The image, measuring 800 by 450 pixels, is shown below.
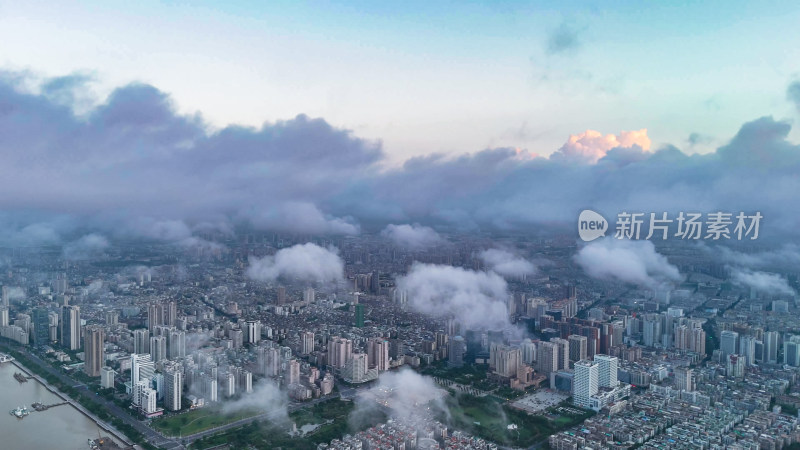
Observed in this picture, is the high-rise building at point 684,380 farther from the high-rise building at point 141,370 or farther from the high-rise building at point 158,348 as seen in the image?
the high-rise building at point 158,348

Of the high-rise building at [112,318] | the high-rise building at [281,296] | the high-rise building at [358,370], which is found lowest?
the high-rise building at [358,370]

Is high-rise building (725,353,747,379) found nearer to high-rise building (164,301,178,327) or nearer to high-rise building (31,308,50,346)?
high-rise building (164,301,178,327)

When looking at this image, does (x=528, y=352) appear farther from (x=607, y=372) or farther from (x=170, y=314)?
(x=170, y=314)

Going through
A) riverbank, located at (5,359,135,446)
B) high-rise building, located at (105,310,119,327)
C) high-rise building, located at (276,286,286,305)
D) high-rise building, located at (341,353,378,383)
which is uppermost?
high-rise building, located at (276,286,286,305)

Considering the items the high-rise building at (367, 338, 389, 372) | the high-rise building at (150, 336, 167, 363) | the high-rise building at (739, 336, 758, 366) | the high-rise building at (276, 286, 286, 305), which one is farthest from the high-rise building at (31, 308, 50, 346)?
the high-rise building at (739, 336, 758, 366)

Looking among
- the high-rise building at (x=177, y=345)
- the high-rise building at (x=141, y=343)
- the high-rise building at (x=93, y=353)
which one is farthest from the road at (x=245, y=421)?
the high-rise building at (x=141, y=343)

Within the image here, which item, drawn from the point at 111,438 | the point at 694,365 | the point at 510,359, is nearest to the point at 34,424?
the point at 111,438

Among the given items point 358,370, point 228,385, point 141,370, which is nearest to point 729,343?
point 358,370
